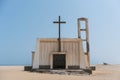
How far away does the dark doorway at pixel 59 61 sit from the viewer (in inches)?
926

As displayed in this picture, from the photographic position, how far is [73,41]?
24.5 metres

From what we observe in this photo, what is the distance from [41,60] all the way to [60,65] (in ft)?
7.12

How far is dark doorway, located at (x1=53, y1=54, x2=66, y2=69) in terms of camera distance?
77.2 feet

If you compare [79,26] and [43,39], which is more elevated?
[79,26]

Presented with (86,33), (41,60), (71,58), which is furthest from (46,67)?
(86,33)

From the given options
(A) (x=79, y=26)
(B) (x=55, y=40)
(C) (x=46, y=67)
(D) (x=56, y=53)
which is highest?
(A) (x=79, y=26)

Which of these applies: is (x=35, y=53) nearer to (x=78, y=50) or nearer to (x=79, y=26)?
(x=78, y=50)

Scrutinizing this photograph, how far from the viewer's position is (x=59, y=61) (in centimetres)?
2361

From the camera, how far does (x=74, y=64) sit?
2370 centimetres

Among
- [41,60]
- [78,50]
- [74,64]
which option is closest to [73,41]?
[78,50]

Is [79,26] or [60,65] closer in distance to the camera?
[60,65]

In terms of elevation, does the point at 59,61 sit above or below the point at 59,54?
below

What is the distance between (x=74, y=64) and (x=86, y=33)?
6.87 m

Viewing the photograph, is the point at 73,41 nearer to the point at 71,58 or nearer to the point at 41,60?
the point at 71,58
